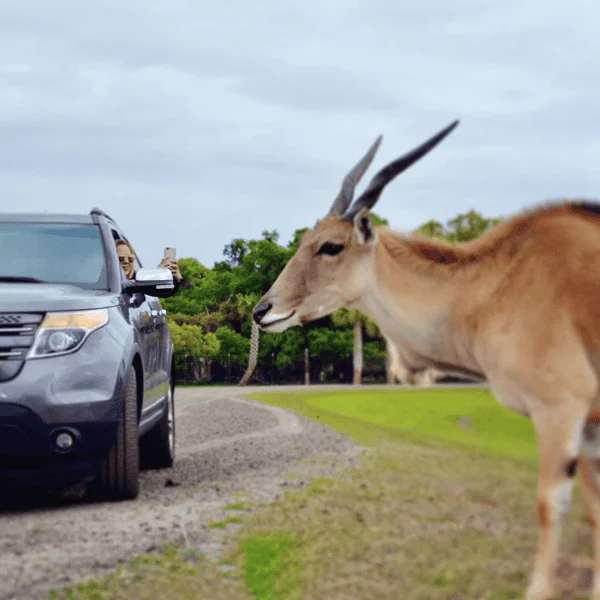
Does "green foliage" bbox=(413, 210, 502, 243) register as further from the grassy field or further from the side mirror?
the side mirror

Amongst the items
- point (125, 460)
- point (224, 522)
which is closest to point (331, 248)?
point (224, 522)

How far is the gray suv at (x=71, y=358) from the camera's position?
23.6ft

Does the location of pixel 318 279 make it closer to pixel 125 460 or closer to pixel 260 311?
pixel 260 311

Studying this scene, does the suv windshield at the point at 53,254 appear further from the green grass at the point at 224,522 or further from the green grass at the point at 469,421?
the green grass at the point at 469,421

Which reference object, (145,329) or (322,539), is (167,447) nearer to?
(145,329)

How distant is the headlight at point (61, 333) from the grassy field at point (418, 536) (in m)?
1.69

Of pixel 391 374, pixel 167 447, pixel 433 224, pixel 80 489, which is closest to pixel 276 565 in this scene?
pixel 391 374

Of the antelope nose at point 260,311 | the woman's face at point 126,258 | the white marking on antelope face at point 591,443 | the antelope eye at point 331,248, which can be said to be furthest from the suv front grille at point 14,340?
the white marking on antelope face at point 591,443

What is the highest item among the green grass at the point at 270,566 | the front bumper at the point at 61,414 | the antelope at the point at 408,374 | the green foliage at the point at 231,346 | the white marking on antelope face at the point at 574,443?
the antelope at the point at 408,374

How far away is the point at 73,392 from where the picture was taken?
7.32 metres

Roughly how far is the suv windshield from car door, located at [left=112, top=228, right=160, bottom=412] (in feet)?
0.98

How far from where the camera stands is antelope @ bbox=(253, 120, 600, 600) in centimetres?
307

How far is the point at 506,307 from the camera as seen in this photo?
11.4 feet

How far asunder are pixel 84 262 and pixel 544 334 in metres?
6.09
